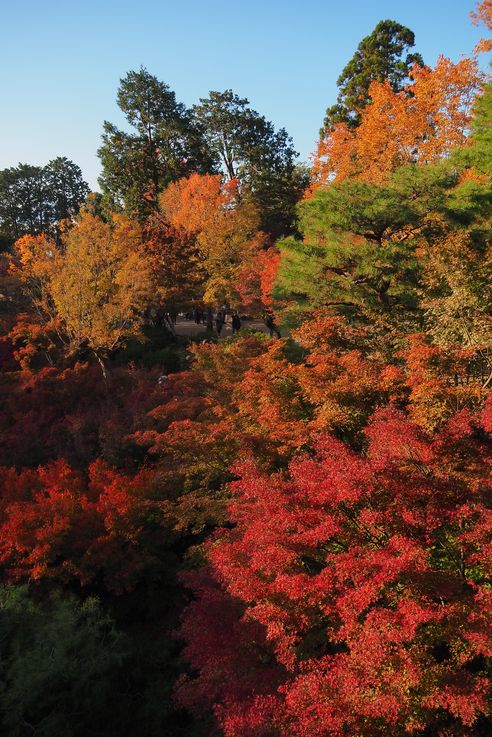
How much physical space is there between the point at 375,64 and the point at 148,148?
1935 centimetres

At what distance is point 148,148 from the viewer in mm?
41938

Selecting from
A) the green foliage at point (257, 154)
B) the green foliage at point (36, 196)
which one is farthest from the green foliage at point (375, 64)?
the green foliage at point (36, 196)

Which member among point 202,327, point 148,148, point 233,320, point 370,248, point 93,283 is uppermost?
point 148,148

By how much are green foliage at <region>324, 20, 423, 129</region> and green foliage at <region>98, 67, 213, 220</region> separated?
1191 centimetres

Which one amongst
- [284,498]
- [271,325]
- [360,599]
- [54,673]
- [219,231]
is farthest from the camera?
[271,325]

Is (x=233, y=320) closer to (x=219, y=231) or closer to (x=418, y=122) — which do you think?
(x=219, y=231)

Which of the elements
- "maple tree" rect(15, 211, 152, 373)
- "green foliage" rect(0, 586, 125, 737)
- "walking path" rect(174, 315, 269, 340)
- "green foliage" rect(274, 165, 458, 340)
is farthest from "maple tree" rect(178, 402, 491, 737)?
"walking path" rect(174, 315, 269, 340)

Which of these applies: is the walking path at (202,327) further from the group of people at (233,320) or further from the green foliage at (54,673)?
the green foliage at (54,673)

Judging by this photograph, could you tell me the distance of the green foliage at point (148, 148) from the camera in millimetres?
40844

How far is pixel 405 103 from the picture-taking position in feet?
86.9

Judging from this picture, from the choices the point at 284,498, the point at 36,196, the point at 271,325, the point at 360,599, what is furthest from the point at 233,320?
the point at 36,196

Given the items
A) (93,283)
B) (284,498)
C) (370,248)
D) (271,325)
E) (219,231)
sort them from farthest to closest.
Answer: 1. (271,325)
2. (219,231)
3. (93,283)
4. (370,248)
5. (284,498)

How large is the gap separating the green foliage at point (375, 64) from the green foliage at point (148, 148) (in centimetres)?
1191

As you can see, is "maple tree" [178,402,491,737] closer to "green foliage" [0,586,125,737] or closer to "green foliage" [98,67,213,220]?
"green foliage" [0,586,125,737]
